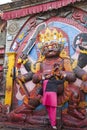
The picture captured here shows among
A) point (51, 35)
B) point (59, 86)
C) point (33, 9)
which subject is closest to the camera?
point (59, 86)

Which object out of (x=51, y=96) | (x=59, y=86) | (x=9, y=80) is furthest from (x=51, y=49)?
(x=9, y=80)

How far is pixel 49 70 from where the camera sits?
23.1 ft

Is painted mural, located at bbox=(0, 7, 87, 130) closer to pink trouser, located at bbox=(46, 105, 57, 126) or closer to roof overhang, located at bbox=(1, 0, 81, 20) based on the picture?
pink trouser, located at bbox=(46, 105, 57, 126)

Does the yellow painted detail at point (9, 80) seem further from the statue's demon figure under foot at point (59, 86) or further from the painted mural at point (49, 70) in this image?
the statue's demon figure under foot at point (59, 86)

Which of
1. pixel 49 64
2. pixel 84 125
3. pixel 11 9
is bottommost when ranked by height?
pixel 84 125

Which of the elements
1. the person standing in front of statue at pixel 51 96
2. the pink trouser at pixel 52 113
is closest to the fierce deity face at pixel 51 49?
the person standing in front of statue at pixel 51 96

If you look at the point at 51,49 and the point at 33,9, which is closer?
the point at 51,49

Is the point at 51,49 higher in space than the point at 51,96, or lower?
higher

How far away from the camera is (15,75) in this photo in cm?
786

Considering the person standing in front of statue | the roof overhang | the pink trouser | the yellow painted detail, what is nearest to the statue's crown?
the roof overhang

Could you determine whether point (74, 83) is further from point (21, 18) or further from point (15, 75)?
point (21, 18)

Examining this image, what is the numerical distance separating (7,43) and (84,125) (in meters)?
3.48

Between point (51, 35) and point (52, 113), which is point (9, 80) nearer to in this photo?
point (51, 35)

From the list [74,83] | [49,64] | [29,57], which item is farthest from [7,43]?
[74,83]
